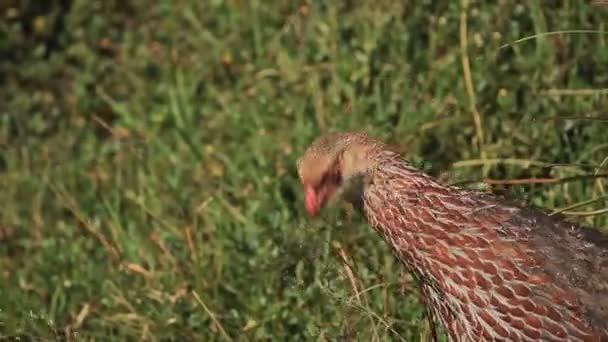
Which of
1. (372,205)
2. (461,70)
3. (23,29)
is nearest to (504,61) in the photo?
(461,70)

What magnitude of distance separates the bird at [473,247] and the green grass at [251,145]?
45 cm

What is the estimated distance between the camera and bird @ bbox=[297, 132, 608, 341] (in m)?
3.50

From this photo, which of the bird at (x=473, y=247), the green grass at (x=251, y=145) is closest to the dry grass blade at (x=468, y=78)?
the green grass at (x=251, y=145)

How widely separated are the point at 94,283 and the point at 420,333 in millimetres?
1625

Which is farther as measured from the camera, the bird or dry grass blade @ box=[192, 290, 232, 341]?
dry grass blade @ box=[192, 290, 232, 341]

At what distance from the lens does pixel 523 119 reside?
5254mm

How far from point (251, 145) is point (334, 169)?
213 cm

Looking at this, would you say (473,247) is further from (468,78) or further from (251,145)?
(251,145)

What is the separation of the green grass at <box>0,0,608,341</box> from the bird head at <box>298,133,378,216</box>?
435 millimetres

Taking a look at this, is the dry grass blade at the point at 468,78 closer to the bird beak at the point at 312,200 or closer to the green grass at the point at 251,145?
the green grass at the point at 251,145

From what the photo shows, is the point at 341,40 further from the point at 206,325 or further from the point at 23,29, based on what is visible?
the point at 23,29

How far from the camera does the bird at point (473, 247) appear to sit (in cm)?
350

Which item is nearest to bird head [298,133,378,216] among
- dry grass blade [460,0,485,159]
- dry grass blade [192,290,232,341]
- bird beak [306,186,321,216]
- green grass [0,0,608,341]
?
bird beak [306,186,321,216]

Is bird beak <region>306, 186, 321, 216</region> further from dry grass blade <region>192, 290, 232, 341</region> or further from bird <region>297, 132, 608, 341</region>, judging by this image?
dry grass blade <region>192, 290, 232, 341</region>
